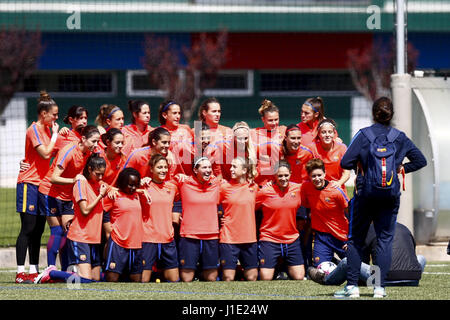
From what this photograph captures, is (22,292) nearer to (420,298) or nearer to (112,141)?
(112,141)

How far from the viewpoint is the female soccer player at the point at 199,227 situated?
33.3 ft

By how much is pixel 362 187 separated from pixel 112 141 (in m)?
3.13

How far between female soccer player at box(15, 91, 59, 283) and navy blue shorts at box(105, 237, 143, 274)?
761 mm

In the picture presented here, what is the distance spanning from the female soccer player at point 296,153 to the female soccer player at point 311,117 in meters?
0.17

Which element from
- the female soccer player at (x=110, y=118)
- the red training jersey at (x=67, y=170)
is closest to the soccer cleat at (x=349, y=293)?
the red training jersey at (x=67, y=170)

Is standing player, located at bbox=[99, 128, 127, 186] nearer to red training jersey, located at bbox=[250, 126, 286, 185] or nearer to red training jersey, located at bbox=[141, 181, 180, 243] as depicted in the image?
red training jersey, located at bbox=[141, 181, 180, 243]

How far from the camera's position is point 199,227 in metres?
10.2

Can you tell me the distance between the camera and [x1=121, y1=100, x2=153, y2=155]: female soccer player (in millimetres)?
10664

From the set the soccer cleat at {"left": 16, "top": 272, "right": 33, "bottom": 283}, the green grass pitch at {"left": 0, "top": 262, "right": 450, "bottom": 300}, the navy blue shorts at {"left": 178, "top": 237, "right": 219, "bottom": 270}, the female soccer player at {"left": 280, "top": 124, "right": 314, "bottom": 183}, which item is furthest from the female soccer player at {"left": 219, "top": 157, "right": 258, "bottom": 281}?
the soccer cleat at {"left": 16, "top": 272, "right": 33, "bottom": 283}

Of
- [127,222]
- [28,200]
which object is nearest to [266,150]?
[127,222]

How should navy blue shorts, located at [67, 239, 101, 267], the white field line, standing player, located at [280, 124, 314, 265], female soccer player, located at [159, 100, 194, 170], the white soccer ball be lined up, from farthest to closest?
the white field line → female soccer player, located at [159, 100, 194, 170] → standing player, located at [280, 124, 314, 265] → navy blue shorts, located at [67, 239, 101, 267] → the white soccer ball

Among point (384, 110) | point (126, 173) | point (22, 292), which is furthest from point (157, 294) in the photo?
point (384, 110)

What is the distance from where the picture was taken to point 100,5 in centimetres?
2559

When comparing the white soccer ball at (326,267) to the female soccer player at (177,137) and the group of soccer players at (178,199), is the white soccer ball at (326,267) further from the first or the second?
the female soccer player at (177,137)
